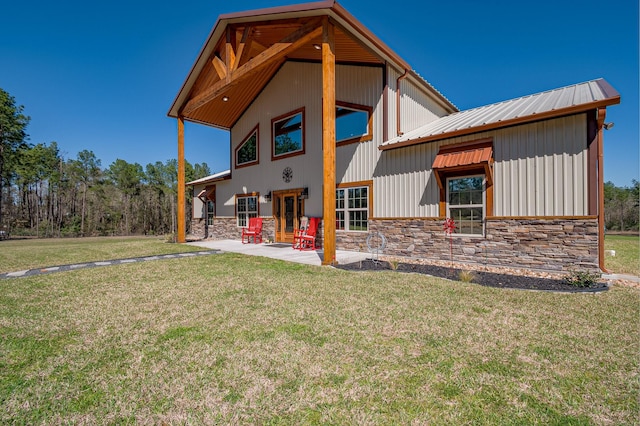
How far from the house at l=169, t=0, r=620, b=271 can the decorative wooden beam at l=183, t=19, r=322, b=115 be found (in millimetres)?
42

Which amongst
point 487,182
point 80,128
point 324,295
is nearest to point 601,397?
point 324,295

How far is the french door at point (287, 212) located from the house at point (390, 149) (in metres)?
0.05

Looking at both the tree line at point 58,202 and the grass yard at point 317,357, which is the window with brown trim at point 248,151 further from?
the tree line at point 58,202

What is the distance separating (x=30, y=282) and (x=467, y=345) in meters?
6.64

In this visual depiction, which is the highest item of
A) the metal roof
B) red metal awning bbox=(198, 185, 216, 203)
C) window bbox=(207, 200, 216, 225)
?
the metal roof

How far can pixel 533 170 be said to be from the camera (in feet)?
18.4

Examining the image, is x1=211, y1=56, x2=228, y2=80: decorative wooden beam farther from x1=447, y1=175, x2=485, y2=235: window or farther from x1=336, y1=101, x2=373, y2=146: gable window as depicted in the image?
x1=447, y1=175, x2=485, y2=235: window

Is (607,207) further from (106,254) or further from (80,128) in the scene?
(80,128)

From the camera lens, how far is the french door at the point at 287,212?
10578 mm

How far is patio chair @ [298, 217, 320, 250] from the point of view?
9.11 metres

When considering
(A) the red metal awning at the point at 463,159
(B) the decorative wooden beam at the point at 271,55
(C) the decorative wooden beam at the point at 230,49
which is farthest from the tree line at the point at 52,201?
(A) the red metal awning at the point at 463,159

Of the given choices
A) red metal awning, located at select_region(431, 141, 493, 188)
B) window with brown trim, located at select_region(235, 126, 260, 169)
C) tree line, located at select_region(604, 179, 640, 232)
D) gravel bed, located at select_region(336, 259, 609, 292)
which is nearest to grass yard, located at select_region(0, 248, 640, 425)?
gravel bed, located at select_region(336, 259, 609, 292)

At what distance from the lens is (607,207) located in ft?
82.4

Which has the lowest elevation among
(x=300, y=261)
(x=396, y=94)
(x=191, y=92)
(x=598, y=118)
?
(x=300, y=261)
